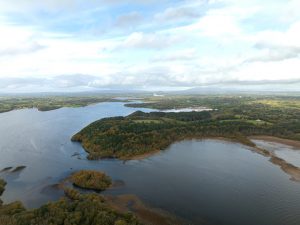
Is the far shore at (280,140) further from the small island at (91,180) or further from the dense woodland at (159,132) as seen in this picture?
the small island at (91,180)

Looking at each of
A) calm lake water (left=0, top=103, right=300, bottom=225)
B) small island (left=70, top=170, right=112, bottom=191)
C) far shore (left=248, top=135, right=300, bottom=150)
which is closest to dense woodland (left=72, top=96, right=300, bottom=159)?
far shore (left=248, top=135, right=300, bottom=150)

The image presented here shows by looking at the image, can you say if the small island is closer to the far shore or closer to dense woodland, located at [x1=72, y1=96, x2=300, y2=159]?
dense woodland, located at [x1=72, y1=96, x2=300, y2=159]

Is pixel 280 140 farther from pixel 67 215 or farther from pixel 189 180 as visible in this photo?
pixel 67 215

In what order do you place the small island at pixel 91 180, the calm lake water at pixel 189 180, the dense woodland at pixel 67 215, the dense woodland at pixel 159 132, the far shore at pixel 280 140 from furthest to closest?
1. the far shore at pixel 280 140
2. the dense woodland at pixel 159 132
3. the small island at pixel 91 180
4. the calm lake water at pixel 189 180
5. the dense woodland at pixel 67 215

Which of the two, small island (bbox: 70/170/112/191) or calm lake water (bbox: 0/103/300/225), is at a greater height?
small island (bbox: 70/170/112/191)

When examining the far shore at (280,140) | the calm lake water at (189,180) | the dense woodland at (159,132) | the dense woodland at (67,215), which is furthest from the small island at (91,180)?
the far shore at (280,140)

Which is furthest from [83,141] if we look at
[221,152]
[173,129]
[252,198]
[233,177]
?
[252,198]
